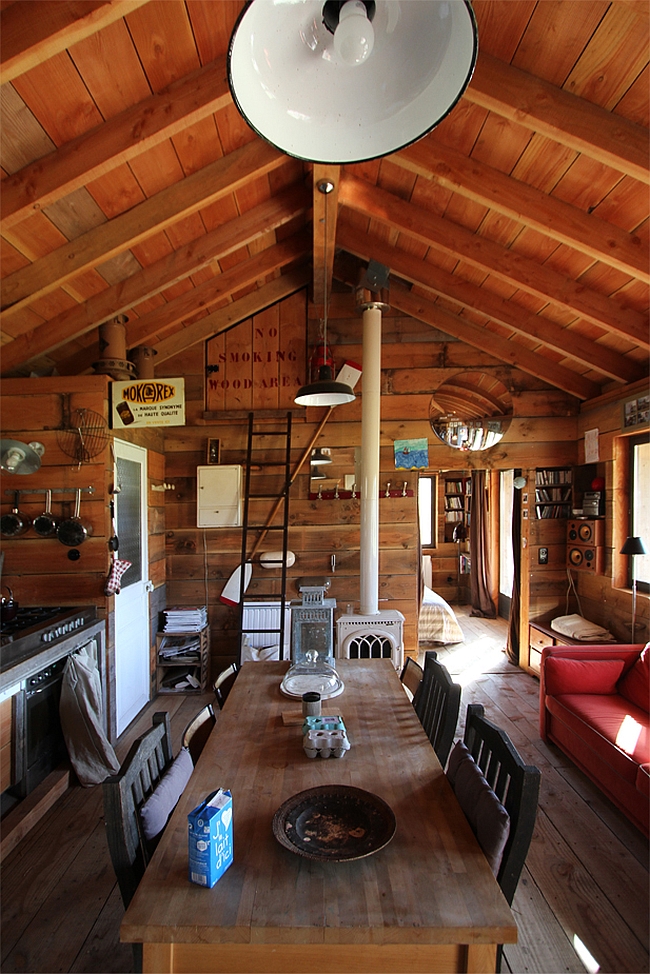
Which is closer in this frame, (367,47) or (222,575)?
(367,47)

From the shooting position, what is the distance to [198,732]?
218 cm

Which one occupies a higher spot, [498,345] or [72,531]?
[498,345]

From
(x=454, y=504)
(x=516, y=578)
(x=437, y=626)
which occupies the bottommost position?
(x=437, y=626)

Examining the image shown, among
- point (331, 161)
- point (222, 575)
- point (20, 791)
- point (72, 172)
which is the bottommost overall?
point (20, 791)

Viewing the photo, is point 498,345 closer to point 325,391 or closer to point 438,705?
point 325,391

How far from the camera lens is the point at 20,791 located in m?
2.74

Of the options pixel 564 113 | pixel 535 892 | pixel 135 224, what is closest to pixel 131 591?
pixel 135 224

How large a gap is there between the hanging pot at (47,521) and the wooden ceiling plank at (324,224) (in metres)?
2.59

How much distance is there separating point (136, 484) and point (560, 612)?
4.03m

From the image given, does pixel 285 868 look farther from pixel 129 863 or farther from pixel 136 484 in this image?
pixel 136 484

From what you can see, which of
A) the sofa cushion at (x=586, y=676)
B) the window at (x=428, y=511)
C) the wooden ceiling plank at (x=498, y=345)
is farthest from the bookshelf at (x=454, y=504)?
the sofa cushion at (x=586, y=676)

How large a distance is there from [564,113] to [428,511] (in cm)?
680

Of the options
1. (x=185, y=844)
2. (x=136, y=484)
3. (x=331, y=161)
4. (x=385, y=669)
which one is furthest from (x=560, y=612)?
(x=331, y=161)

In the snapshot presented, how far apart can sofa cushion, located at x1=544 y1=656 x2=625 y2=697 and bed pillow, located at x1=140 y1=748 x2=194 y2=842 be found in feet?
8.41
